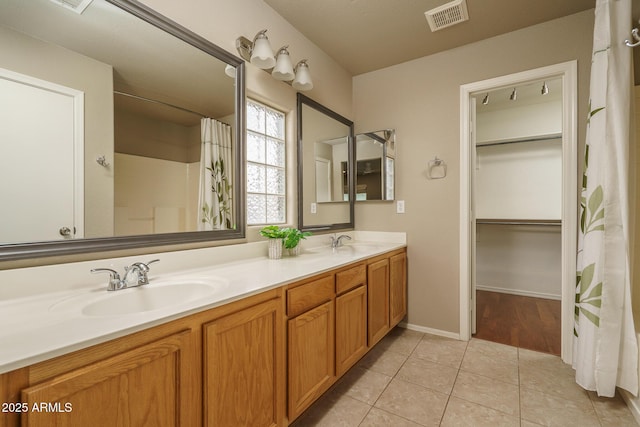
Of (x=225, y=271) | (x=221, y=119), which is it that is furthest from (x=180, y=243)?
(x=221, y=119)

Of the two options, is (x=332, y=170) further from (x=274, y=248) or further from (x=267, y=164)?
Result: (x=274, y=248)

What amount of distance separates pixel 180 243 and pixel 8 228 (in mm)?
603

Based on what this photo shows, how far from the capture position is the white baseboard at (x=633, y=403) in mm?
1493

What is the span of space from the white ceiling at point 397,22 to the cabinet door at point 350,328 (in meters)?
1.93

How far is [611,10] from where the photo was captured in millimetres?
1588

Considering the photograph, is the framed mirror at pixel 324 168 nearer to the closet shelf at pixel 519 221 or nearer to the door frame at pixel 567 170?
the door frame at pixel 567 170

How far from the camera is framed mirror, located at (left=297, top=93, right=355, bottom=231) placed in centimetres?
229

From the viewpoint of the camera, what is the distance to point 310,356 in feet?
4.69

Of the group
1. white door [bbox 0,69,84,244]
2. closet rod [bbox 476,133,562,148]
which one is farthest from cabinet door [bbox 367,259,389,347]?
closet rod [bbox 476,133,562,148]

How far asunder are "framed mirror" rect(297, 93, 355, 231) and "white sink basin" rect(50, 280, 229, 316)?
108 cm

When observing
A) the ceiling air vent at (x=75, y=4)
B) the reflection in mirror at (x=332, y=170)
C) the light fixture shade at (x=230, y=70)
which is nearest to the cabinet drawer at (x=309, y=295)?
the reflection in mirror at (x=332, y=170)

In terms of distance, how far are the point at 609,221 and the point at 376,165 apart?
166 centimetres

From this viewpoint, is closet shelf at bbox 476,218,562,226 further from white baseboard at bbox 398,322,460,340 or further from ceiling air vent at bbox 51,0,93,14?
ceiling air vent at bbox 51,0,93,14

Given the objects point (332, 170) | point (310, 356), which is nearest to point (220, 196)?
point (310, 356)
